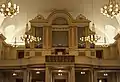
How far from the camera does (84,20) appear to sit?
2323 centimetres

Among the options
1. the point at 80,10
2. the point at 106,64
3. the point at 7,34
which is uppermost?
the point at 80,10

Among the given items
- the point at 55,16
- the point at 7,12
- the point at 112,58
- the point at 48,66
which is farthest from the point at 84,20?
the point at 7,12

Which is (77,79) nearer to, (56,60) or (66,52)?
(66,52)

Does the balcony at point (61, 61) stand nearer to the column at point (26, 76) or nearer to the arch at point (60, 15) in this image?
the column at point (26, 76)

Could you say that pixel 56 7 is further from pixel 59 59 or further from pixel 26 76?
pixel 26 76

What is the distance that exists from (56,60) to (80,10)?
5.70 metres

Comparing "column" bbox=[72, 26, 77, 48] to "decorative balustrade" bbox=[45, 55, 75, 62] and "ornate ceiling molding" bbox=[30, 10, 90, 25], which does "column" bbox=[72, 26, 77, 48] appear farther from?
"decorative balustrade" bbox=[45, 55, 75, 62]

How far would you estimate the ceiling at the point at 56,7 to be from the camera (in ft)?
70.7

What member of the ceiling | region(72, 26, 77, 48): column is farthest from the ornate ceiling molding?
region(72, 26, 77, 48): column

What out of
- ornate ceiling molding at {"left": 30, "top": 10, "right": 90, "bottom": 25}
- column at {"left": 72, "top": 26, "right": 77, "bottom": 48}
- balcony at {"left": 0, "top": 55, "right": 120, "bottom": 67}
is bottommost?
balcony at {"left": 0, "top": 55, "right": 120, "bottom": 67}

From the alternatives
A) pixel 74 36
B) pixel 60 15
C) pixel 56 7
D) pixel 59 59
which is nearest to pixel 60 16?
pixel 60 15

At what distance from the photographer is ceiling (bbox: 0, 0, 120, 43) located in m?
21.5

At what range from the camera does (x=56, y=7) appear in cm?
2272

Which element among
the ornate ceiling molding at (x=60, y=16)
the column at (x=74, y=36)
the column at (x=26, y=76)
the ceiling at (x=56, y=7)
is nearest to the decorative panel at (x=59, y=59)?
the column at (x=26, y=76)
